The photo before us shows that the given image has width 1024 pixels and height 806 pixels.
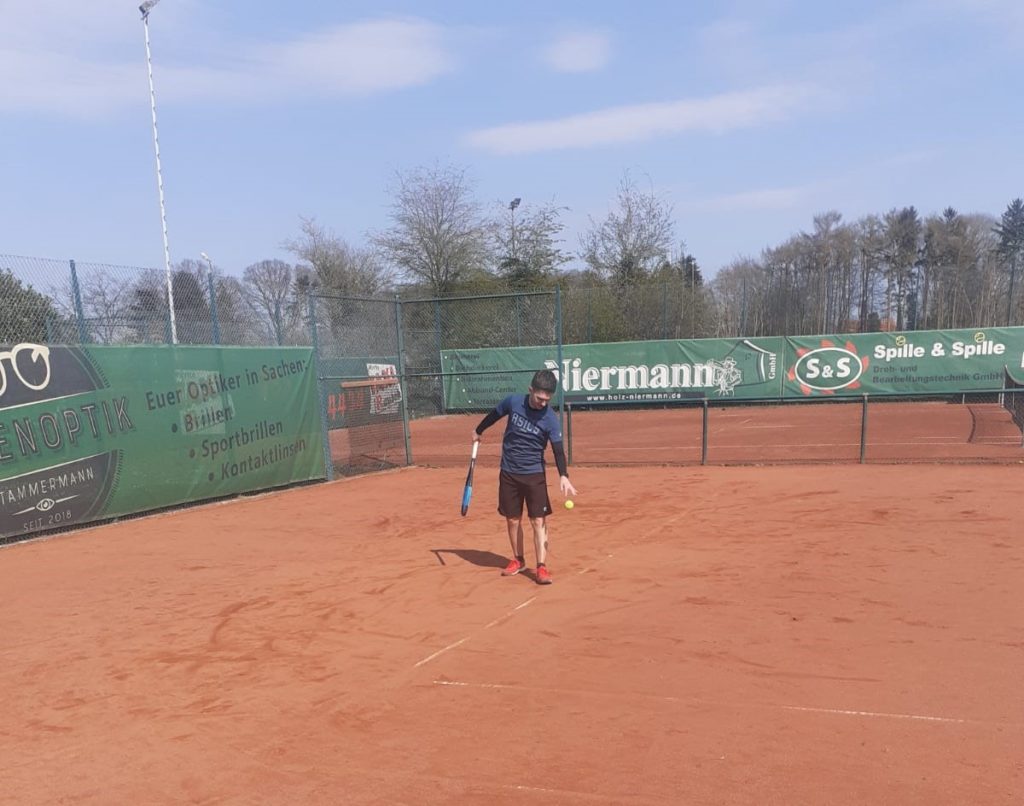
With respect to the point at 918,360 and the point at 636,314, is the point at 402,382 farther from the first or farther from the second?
the point at 636,314

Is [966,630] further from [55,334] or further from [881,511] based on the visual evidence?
[55,334]

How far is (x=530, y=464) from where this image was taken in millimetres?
7059

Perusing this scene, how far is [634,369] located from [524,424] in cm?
1752

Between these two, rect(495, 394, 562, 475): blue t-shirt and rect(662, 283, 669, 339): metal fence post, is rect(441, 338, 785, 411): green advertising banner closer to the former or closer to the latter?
rect(662, 283, 669, 339): metal fence post

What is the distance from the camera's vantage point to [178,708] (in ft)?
14.7

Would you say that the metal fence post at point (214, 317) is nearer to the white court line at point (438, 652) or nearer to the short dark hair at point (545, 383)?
the short dark hair at point (545, 383)

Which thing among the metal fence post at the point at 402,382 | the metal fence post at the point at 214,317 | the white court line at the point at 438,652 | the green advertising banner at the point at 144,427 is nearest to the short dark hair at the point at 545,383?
the white court line at the point at 438,652

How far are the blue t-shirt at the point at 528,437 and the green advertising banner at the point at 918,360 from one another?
17.7 meters

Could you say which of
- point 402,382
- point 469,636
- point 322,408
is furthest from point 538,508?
point 402,382

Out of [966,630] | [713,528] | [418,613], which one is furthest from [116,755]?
[713,528]

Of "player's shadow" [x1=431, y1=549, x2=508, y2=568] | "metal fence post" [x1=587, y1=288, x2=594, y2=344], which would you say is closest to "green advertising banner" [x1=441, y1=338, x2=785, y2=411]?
"metal fence post" [x1=587, y1=288, x2=594, y2=344]

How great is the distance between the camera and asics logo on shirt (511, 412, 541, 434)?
7.05 m

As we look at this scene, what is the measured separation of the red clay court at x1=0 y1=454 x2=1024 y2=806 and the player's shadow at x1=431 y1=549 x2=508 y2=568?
0.31 ft

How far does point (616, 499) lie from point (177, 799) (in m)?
8.05
